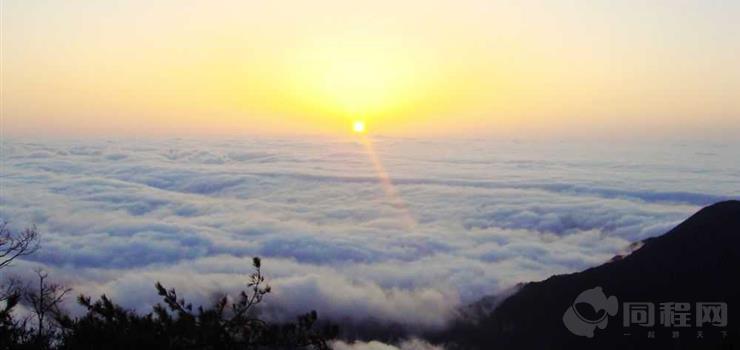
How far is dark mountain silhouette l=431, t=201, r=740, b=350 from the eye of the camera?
36.6 m

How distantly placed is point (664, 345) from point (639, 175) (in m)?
106

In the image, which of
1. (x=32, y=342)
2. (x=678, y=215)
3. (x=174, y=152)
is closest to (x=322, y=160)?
(x=174, y=152)

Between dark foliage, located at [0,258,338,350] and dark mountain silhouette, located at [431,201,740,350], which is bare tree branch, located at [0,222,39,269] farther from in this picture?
dark mountain silhouette, located at [431,201,740,350]

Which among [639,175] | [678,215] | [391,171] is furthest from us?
[391,171]

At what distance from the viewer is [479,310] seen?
157 ft

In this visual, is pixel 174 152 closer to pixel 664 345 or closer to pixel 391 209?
pixel 391 209

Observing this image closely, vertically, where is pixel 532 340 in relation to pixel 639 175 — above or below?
below

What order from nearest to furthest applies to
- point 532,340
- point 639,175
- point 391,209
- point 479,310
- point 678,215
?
1. point 532,340
2. point 479,310
3. point 678,215
4. point 391,209
5. point 639,175
